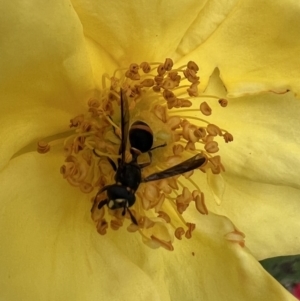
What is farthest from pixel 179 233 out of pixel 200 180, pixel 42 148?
pixel 42 148

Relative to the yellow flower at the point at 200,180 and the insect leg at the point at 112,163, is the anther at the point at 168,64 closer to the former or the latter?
the yellow flower at the point at 200,180

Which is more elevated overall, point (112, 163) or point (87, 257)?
point (112, 163)

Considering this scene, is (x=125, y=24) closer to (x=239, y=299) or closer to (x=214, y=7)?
(x=214, y=7)

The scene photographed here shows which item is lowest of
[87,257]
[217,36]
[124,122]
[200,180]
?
[87,257]

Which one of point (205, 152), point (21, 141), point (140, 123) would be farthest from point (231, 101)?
point (21, 141)

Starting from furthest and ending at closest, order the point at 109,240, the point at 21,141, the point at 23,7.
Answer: the point at 109,240
the point at 21,141
the point at 23,7

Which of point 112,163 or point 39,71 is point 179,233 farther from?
point 39,71
